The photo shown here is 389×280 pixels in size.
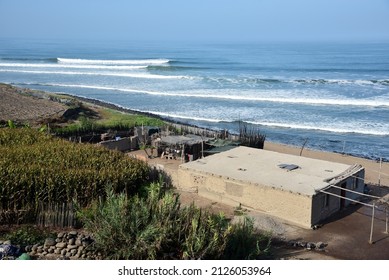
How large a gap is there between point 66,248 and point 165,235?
260 centimetres

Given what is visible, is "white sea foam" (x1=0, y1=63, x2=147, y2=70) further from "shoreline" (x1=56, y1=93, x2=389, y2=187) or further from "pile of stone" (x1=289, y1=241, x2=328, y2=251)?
"pile of stone" (x1=289, y1=241, x2=328, y2=251)

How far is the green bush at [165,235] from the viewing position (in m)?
9.64

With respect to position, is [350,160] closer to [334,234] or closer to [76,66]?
[334,234]

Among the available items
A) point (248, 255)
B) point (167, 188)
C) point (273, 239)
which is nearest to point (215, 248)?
point (248, 255)

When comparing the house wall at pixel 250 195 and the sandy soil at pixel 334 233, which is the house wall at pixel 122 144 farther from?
the sandy soil at pixel 334 233

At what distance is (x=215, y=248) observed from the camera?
31.3 ft

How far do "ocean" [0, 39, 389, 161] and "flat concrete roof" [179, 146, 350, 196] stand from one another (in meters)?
9.38

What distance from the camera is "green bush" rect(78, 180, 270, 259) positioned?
380 inches

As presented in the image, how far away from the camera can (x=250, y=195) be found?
582 inches

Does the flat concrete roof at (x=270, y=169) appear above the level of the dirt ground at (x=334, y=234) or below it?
above

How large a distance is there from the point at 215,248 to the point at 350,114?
29.8 meters

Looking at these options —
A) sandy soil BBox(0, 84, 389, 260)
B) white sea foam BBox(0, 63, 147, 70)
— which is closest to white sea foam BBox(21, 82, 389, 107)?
sandy soil BBox(0, 84, 389, 260)


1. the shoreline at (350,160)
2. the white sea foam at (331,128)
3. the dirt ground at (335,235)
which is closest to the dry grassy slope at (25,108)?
the shoreline at (350,160)

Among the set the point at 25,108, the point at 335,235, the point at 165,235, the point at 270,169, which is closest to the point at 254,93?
the point at 25,108
